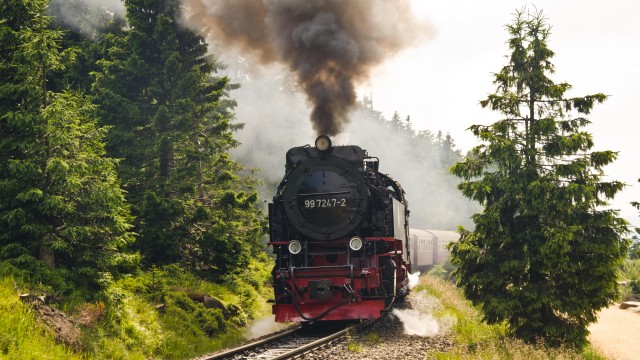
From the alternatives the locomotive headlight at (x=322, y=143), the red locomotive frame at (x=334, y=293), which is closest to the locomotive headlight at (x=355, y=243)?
the red locomotive frame at (x=334, y=293)

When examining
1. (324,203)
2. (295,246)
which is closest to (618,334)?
(324,203)

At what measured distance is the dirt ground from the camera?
14.2 m

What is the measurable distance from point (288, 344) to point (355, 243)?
252cm

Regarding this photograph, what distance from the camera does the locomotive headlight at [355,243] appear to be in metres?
11.9

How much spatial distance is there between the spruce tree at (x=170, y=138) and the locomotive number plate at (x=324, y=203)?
3.79 m

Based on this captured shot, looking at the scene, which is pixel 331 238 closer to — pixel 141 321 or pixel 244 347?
pixel 244 347

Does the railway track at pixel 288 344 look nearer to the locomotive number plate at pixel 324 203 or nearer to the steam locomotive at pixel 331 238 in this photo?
the steam locomotive at pixel 331 238

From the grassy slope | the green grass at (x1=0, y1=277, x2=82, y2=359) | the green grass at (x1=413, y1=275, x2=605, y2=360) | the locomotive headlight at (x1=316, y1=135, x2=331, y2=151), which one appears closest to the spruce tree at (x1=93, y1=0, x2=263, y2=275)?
the grassy slope

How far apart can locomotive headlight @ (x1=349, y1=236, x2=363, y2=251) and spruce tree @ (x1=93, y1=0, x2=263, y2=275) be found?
4.69 meters

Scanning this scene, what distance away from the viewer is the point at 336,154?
12.7 metres

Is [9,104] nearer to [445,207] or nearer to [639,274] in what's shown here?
[639,274]

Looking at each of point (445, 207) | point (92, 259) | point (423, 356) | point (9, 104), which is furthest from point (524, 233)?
point (445, 207)

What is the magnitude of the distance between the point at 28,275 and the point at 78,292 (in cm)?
85

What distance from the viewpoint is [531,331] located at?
11.2m
